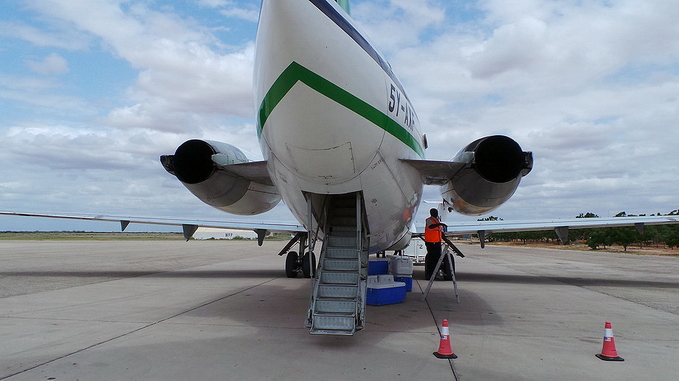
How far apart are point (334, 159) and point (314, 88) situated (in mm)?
890

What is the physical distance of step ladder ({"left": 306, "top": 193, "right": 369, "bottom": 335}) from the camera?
523 centimetres

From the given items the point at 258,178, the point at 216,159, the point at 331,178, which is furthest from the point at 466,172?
the point at 216,159

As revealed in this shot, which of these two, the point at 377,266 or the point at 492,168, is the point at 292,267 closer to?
the point at 377,266

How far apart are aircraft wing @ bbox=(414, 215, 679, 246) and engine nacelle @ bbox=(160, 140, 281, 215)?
25.1 feet

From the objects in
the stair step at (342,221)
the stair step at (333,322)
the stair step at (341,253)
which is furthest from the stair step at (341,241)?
the stair step at (333,322)

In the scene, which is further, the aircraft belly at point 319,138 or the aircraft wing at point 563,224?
the aircraft wing at point 563,224

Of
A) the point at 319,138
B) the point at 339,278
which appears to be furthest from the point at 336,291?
the point at 319,138

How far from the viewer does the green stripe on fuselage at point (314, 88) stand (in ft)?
13.4

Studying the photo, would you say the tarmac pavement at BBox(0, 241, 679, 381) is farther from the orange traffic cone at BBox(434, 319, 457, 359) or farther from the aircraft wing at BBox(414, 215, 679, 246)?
the aircraft wing at BBox(414, 215, 679, 246)

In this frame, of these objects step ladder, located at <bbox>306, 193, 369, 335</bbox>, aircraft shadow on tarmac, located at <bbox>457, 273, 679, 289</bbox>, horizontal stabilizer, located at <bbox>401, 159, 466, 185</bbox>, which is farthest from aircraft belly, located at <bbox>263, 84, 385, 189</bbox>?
aircraft shadow on tarmac, located at <bbox>457, 273, 679, 289</bbox>

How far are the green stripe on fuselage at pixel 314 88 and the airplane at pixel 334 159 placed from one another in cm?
1

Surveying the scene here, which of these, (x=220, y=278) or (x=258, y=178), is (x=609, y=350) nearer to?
(x=258, y=178)

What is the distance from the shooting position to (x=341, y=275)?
5.98m

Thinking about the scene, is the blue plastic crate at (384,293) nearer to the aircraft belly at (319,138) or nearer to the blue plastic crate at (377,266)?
the blue plastic crate at (377,266)
